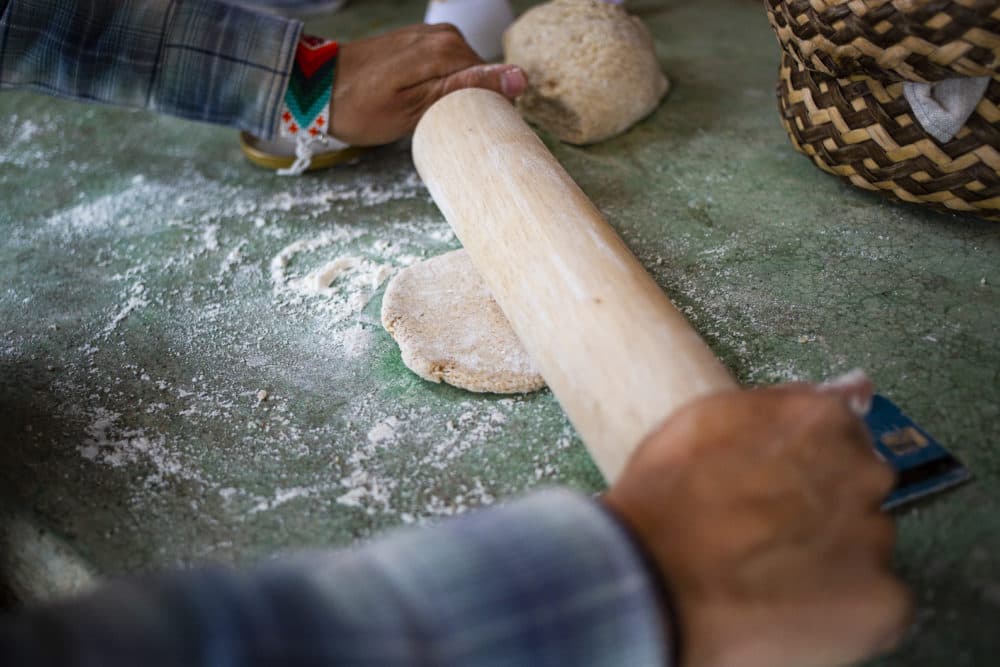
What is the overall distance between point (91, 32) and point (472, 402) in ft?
3.86

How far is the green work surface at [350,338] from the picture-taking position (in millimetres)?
1051

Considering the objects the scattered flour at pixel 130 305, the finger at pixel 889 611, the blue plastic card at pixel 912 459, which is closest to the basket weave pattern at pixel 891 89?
the blue plastic card at pixel 912 459

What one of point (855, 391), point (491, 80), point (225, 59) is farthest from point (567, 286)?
point (225, 59)

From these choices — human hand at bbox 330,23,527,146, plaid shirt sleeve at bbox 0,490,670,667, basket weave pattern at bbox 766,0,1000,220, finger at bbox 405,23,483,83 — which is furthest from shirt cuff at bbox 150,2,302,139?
plaid shirt sleeve at bbox 0,490,670,667

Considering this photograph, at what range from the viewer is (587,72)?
178 cm

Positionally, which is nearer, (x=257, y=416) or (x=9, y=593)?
(x=9, y=593)

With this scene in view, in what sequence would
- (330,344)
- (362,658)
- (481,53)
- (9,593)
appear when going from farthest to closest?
(481,53) → (330,344) → (9,593) → (362,658)

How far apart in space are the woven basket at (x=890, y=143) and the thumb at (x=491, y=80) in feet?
1.85

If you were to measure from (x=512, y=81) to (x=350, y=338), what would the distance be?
73cm

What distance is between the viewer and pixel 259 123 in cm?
173

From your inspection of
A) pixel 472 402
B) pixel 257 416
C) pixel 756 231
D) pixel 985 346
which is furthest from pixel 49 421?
pixel 985 346

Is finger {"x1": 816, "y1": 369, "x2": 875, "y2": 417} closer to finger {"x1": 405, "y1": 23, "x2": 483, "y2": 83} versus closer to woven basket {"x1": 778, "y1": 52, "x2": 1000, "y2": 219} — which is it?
woven basket {"x1": 778, "y1": 52, "x2": 1000, "y2": 219}

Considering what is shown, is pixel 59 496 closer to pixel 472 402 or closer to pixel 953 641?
pixel 472 402

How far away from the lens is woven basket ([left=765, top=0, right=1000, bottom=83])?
108 cm
